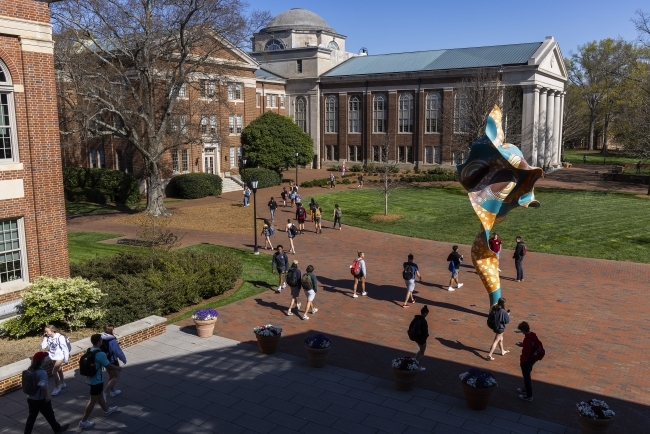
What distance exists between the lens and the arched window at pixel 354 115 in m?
67.2

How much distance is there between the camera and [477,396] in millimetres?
10719

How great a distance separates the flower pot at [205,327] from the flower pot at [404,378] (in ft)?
17.5

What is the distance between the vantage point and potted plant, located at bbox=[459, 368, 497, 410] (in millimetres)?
10656

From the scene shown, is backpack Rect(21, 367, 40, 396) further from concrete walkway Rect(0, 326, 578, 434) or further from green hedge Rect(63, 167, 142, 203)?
green hedge Rect(63, 167, 142, 203)

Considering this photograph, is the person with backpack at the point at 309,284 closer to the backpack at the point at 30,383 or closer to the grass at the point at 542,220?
the backpack at the point at 30,383

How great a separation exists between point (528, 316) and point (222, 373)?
921cm

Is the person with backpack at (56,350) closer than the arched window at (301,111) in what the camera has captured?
Yes

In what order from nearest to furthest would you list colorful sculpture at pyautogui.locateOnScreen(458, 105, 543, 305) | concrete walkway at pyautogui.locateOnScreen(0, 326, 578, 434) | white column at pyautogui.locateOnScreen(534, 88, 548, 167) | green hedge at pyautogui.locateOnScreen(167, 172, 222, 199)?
1. concrete walkway at pyautogui.locateOnScreen(0, 326, 578, 434)
2. colorful sculpture at pyautogui.locateOnScreen(458, 105, 543, 305)
3. green hedge at pyautogui.locateOnScreen(167, 172, 222, 199)
4. white column at pyautogui.locateOnScreen(534, 88, 548, 167)

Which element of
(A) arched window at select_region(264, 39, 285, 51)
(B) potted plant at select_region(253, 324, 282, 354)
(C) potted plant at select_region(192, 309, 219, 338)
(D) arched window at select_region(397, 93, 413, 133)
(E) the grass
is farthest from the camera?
(A) arched window at select_region(264, 39, 285, 51)

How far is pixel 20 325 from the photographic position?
14.5 meters

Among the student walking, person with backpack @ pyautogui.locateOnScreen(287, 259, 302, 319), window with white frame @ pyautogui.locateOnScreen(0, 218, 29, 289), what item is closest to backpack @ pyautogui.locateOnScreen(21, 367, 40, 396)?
window with white frame @ pyautogui.locateOnScreen(0, 218, 29, 289)

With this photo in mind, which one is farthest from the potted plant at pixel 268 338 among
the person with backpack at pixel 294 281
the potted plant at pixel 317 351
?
the person with backpack at pixel 294 281

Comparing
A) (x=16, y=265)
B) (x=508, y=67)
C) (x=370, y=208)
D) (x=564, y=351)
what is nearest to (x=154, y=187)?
(x=370, y=208)

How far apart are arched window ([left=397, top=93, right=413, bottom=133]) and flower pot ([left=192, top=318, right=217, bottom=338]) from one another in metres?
52.0
